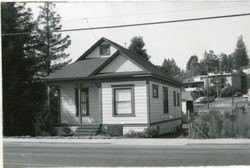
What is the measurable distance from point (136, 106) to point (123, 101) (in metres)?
0.78

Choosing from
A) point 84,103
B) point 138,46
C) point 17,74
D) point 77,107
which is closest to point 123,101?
point 84,103

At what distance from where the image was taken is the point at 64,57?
1666 inches

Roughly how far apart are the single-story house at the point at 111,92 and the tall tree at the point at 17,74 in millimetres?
2363

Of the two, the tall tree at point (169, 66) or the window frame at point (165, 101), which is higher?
the tall tree at point (169, 66)

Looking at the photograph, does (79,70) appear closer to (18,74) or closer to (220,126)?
(18,74)

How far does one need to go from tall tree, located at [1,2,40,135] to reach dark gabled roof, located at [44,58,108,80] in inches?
88.9

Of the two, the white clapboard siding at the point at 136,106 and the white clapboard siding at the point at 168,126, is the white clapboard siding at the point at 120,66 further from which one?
the white clapboard siding at the point at 168,126

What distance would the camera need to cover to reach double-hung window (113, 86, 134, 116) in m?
22.3

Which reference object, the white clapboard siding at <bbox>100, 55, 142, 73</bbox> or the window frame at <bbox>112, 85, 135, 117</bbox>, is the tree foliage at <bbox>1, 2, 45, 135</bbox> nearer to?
the white clapboard siding at <bbox>100, 55, 142, 73</bbox>

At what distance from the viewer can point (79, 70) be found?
81.9 ft

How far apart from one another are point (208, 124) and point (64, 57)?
1001 inches

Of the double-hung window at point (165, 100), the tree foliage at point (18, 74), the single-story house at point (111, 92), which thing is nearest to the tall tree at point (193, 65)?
the double-hung window at point (165, 100)

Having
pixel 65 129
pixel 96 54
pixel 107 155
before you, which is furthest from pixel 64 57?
pixel 107 155

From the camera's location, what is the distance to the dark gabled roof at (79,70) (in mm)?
24141
